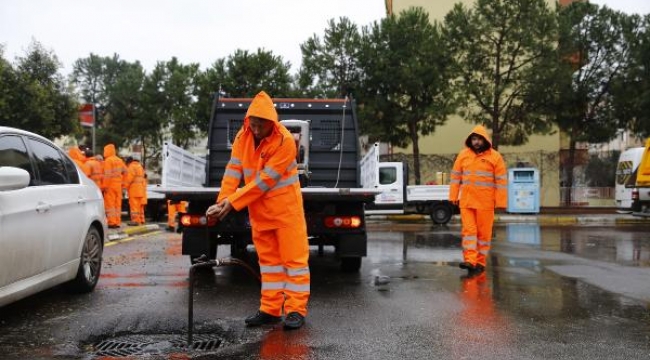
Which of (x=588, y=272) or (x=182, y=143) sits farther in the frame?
(x=182, y=143)

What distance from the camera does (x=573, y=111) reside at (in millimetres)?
24984

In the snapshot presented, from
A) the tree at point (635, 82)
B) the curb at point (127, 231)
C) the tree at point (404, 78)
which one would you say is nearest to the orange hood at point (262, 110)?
the curb at point (127, 231)

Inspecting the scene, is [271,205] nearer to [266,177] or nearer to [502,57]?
[266,177]

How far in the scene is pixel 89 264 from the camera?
6281 mm

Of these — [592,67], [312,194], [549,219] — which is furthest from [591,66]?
[312,194]

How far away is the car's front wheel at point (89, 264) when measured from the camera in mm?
6074

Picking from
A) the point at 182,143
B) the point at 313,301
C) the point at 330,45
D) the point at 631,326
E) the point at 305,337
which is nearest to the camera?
the point at 305,337

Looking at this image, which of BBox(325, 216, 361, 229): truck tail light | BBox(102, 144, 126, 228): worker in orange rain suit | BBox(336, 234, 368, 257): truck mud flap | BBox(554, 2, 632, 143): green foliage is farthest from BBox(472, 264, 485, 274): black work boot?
BBox(554, 2, 632, 143): green foliage

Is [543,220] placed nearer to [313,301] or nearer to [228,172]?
[313,301]

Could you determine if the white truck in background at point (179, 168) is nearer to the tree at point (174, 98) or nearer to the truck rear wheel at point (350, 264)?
the truck rear wheel at point (350, 264)

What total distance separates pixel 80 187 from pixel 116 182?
8192 mm

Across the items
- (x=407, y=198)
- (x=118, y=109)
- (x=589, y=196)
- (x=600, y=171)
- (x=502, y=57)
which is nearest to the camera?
(x=407, y=198)

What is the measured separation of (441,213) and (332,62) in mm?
8461

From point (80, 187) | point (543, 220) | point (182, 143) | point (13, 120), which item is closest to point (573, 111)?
point (543, 220)
